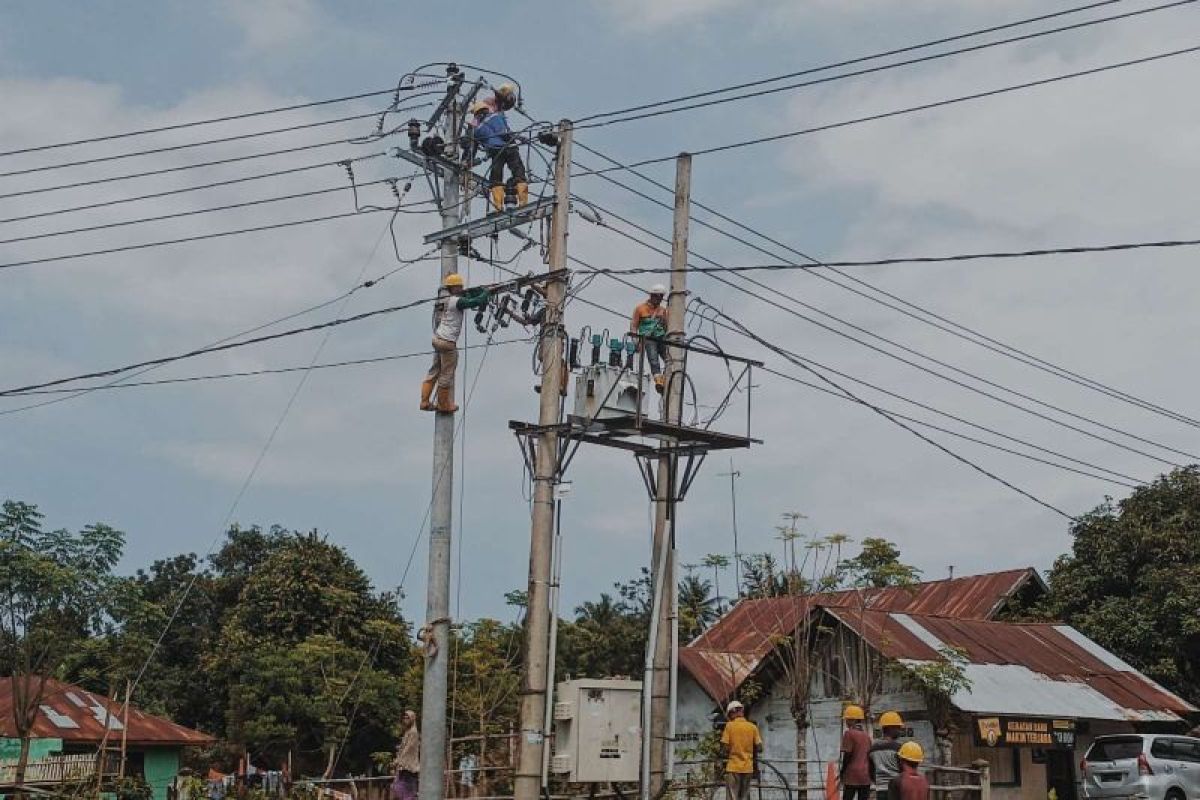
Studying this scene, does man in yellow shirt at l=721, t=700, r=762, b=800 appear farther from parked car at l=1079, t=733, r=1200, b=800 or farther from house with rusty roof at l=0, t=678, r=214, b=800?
house with rusty roof at l=0, t=678, r=214, b=800

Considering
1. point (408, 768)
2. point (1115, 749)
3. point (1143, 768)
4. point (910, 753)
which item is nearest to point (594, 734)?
point (408, 768)

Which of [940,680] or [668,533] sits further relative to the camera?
[940,680]

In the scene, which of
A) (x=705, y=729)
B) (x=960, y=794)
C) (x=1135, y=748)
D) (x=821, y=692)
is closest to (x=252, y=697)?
(x=705, y=729)

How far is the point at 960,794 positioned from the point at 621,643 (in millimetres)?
28560

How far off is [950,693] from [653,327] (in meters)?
10.0

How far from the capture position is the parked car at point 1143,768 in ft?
78.4

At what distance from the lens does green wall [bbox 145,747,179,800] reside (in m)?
38.0

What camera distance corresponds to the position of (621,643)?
5312cm

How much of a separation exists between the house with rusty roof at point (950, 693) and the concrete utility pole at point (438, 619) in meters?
10.9

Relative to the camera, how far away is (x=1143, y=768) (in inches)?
942

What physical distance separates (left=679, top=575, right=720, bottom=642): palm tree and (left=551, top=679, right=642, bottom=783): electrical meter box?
12.0 meters

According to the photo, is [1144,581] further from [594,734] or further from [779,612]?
[594,734]

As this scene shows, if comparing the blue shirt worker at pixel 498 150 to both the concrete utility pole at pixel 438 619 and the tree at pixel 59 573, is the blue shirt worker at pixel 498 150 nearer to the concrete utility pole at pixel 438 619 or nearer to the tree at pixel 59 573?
the concrete utility pole at pixel 438 619

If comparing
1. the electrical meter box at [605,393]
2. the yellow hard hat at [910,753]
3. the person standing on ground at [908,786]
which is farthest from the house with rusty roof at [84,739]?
the person standing on ground at [908,786]
